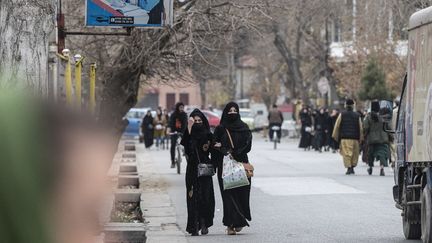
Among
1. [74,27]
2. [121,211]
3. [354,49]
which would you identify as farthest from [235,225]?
[354,49]

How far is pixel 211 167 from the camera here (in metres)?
13.9

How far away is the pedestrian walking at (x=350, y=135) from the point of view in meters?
25.2

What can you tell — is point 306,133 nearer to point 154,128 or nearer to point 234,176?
point 154,128

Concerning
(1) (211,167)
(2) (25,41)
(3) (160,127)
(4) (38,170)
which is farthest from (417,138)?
(3) (160,127)

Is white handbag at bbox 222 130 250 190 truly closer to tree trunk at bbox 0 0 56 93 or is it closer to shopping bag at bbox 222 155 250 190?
shopping bag at bbox 222 155 250 190

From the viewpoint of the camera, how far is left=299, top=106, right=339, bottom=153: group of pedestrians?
40.1m

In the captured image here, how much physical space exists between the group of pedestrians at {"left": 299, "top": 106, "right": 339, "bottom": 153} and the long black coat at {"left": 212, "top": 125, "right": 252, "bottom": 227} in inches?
963

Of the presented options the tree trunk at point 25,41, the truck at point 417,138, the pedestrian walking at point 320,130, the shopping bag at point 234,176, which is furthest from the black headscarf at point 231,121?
the pedestrian walking at point 320,130

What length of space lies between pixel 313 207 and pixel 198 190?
12.4 ft

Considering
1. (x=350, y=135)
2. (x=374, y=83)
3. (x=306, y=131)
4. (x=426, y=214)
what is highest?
(x=374, y=83)

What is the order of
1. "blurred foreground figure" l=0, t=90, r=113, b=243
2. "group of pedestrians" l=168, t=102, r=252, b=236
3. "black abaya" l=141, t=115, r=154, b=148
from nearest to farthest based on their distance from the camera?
"blurred foreground figure" l=0, t=90, r=113, b=243, "group of pedestrians" l=168, t=102, r=252, b=236, "black abaya" l=141, t=115, r=154, b=148

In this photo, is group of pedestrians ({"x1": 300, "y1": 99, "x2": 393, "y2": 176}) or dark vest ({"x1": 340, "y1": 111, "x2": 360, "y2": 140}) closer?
group of pedestrians ({"x1": 300, "y1": 99, "x2": 393, "y2": 176})

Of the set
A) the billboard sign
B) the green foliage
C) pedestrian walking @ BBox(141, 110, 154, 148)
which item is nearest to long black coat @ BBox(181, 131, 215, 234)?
the billboard sign

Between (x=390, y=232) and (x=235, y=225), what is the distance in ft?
6.28
